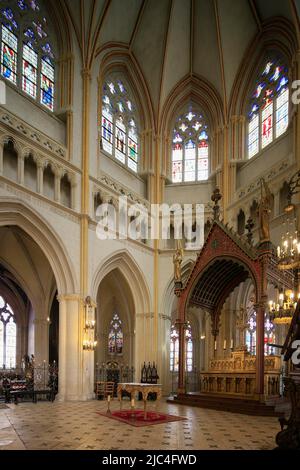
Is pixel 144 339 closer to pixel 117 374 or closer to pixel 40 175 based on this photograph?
pixel 117 374

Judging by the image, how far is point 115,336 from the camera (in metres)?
31.5

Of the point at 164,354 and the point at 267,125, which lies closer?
the point at 267,125

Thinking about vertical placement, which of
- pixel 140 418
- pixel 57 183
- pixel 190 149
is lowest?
pixel 140 418

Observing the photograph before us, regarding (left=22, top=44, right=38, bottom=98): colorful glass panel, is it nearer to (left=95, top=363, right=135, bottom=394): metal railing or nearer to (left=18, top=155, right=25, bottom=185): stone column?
(left=18, top=155, right=25, bottom=185): stone column

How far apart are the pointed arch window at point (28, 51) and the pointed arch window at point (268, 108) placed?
36.0 ft

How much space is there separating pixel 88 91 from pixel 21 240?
839 centimetres

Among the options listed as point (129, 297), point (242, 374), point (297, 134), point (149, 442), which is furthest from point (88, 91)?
point (149, 442)

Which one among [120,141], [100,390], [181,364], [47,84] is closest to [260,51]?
[120,141]

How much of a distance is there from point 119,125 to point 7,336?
1630 centimetres

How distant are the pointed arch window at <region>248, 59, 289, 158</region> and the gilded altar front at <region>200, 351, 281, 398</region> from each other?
1147 cm

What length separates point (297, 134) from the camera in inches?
797

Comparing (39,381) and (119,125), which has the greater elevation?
(119,125)

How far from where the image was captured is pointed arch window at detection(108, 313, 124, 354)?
102ft
